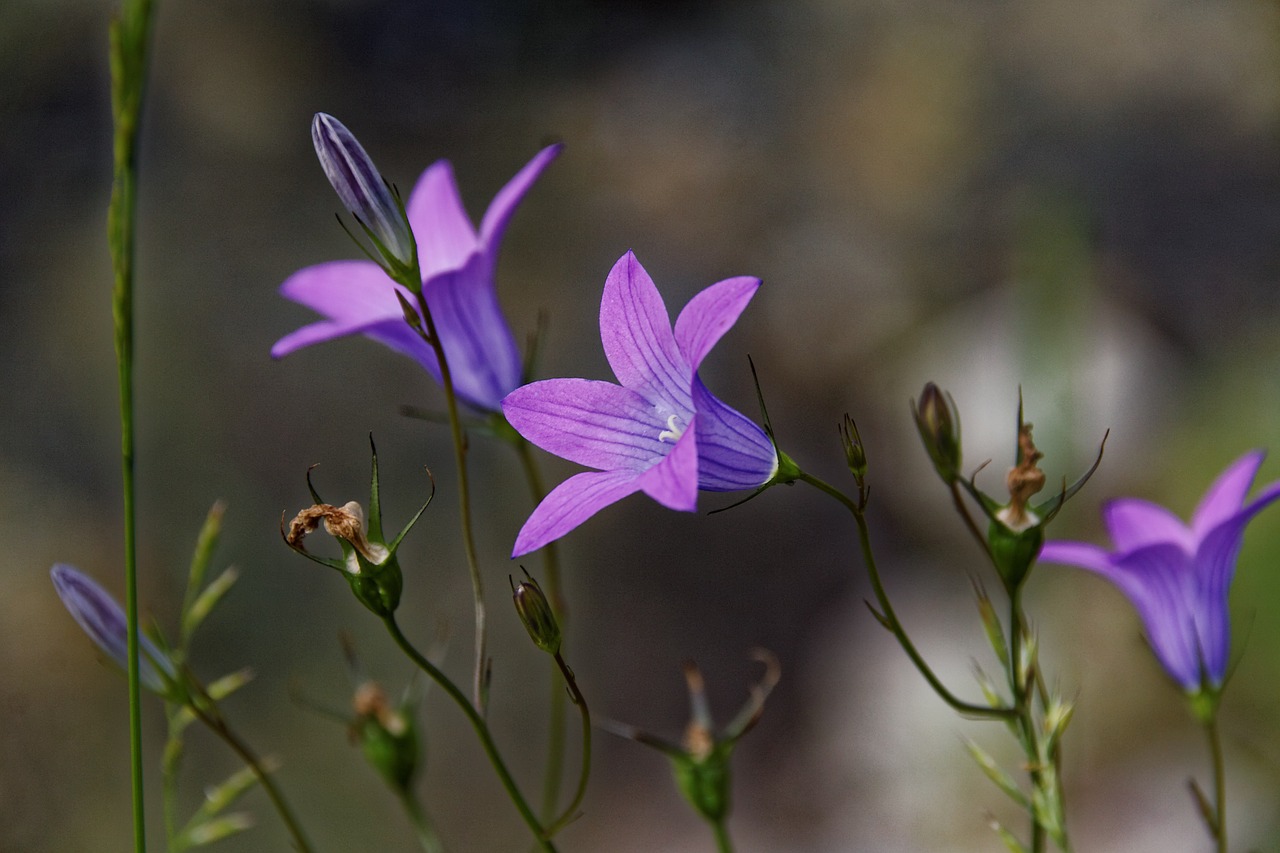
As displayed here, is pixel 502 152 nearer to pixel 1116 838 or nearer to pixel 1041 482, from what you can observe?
pixel 1116 838

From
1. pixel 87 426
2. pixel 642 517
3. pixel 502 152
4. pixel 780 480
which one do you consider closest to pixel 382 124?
pixel 502 152

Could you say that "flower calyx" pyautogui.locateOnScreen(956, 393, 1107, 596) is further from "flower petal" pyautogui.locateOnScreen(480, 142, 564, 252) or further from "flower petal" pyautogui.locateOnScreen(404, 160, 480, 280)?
"flower petal" pyautogui.locateOnScreen(404, 160, 480, 280)

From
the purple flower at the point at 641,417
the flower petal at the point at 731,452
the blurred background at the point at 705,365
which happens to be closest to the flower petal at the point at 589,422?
the purple flower at the point at 641,417

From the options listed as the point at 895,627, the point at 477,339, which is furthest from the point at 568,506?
the point at 477,339

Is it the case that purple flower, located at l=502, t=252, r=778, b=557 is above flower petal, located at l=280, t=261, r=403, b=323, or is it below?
below

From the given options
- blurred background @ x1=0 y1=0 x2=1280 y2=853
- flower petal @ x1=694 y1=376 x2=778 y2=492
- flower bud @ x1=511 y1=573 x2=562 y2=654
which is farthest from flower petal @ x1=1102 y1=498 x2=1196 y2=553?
blurred background @ x1=0 y1=0 x2=1280 y2=853

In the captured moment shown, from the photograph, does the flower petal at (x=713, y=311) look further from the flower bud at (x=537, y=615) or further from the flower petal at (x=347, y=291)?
the flower petal at (x=347, y=291)
